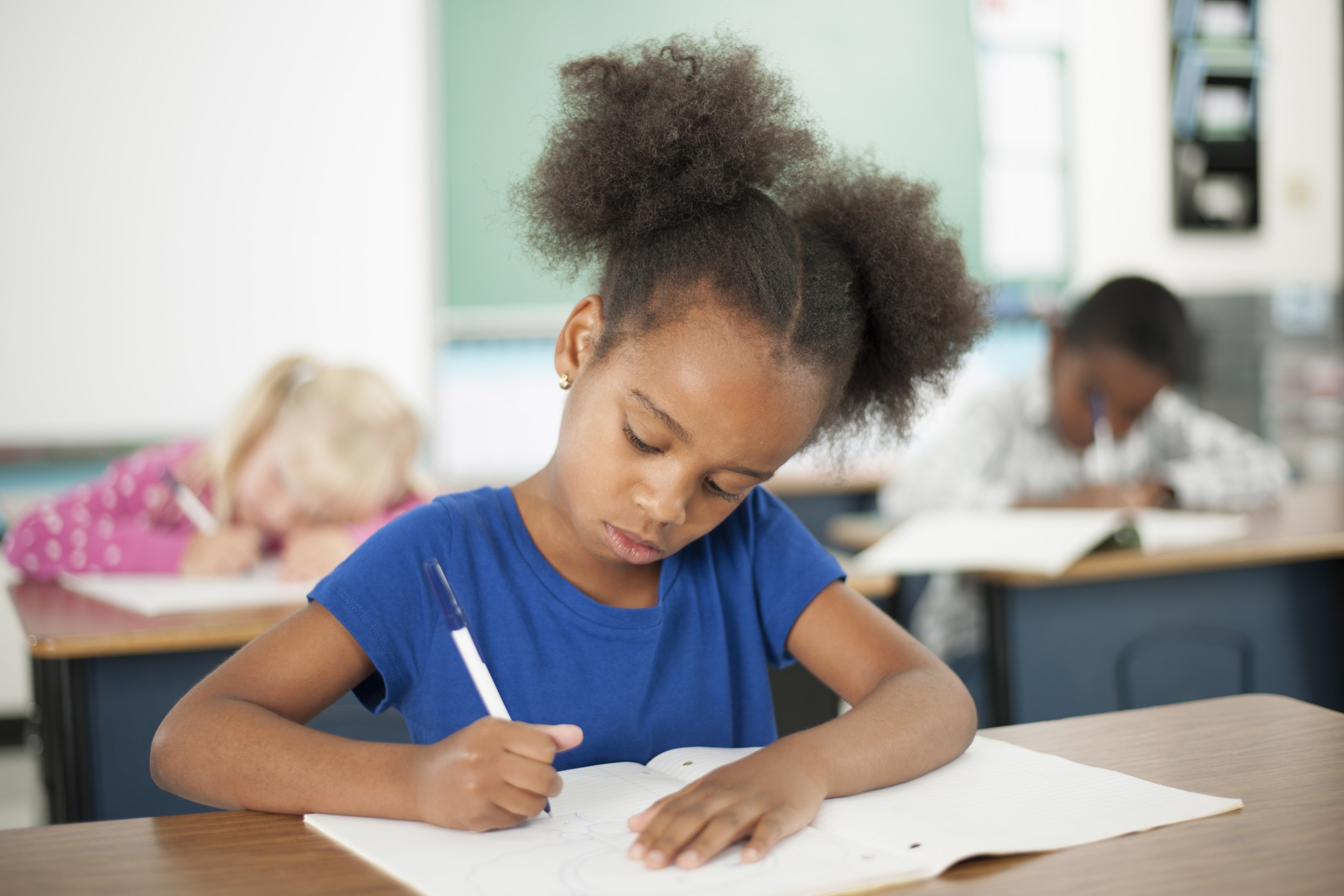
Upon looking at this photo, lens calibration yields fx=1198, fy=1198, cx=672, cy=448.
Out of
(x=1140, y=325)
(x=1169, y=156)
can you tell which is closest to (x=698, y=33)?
(x=1140, y=325)

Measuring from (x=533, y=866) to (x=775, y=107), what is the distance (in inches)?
24.0

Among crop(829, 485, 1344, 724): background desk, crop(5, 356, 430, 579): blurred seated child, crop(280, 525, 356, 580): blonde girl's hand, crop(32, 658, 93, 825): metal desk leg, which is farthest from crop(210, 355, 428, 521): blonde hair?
crop(829, 485, 1344, 724): background desk

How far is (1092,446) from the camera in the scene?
8.43ft

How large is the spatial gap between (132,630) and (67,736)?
18 cm

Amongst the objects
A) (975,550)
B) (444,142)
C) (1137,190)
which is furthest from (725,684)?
(1137,190)

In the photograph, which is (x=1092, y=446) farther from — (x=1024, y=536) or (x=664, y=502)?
(x=664, y=502)

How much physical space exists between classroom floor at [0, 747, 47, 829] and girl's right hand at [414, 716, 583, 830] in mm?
2217

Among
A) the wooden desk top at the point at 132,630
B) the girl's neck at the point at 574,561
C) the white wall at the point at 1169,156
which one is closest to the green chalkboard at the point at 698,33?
the white wall at the point at 1169,156

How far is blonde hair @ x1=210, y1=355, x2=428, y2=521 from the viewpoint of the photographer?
2023 mm

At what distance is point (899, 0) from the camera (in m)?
4.33

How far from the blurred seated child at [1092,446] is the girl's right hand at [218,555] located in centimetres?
126

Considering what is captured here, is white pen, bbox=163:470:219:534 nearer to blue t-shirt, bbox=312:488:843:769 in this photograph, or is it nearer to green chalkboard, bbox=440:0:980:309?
blue t-shirt, bbox=312:488:843:769

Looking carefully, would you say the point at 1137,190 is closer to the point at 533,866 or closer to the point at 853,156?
the point at 853,156

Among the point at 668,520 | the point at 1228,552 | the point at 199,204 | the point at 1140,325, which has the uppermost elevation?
the point at 199,204
